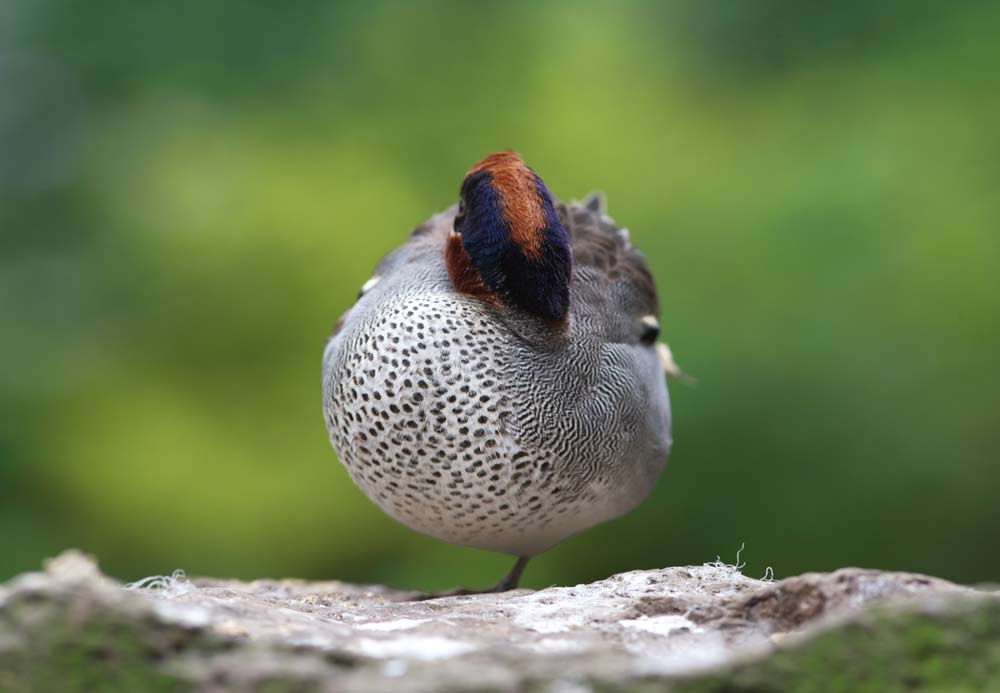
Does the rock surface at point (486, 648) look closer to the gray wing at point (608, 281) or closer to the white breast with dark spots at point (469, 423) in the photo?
the white breast with dark spots at point (469, 423)

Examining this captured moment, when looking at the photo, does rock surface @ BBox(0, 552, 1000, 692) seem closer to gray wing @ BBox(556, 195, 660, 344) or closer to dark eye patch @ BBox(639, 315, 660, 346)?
gray wing @ BBox(556, 195, 660, 344)

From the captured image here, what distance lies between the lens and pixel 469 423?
2.34 metres

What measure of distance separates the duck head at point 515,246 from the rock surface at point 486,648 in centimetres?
97

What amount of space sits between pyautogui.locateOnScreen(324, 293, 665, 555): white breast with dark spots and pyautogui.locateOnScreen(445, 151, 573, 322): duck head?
78 millimetres

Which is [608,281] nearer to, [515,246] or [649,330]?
[649,330]

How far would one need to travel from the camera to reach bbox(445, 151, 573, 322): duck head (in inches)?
97.0

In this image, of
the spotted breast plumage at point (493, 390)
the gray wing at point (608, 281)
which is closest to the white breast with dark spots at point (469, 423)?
the spotted breast plumage at point (493, 390)

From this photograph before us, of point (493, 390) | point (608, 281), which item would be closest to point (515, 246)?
point (493, 390)

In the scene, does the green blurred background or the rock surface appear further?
the green blurred background

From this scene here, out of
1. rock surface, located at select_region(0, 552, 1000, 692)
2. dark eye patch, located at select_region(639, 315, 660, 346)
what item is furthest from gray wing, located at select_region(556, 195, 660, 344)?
rock surface, located at select_region(0, 552, 1000, 692)

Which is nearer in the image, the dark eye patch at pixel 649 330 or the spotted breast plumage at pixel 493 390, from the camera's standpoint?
the spotted breast plumage at pixel 493 390

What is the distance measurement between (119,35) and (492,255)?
10.5 ft

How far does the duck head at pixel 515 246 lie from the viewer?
2.46 m

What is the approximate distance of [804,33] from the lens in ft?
17.1
